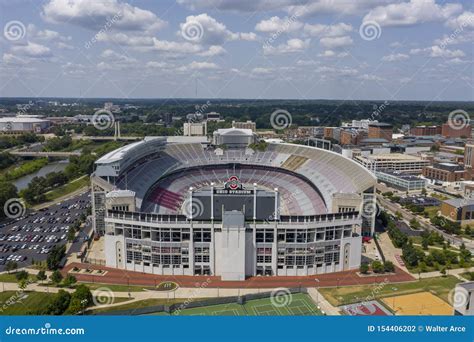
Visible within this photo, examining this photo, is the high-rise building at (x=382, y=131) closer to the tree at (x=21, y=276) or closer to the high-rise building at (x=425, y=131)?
the high-rise building at (x=425, y=131)

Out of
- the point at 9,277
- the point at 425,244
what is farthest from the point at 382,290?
the point at 9,277

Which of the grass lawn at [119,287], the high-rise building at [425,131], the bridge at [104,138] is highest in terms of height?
the high-rise building at [425,131]

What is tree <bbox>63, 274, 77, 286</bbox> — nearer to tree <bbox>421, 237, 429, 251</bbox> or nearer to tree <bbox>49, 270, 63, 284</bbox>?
tree <bbox>49, 270, 63, 284</bbox>

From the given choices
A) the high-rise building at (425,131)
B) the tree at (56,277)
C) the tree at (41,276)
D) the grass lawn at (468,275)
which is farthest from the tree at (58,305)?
the high-rise building at (425,131)

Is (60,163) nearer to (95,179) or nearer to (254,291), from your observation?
(95,179)

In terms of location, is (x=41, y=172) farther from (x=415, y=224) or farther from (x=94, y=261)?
(x=415, y=224)

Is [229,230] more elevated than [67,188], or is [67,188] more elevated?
[229,230]

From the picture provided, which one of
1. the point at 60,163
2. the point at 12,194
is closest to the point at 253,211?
the point at 12,194
